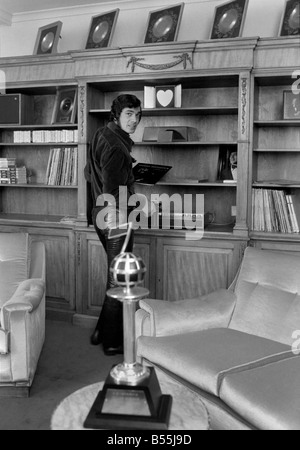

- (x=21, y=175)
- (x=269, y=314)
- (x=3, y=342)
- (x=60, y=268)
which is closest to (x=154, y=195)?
(x=60, y=268)

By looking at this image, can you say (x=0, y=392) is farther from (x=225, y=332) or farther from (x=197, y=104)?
(x=197, y=104)

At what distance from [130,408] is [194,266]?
2.23 meters

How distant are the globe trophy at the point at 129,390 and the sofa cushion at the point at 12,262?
5.27 feet

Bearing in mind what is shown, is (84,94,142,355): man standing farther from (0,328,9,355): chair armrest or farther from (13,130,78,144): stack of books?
(0,328,9,355): chair armrest

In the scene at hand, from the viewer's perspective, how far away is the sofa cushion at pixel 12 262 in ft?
10.1

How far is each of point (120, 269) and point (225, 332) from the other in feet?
4.17

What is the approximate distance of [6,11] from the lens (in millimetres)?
4480

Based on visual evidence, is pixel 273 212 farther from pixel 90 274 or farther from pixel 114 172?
pixel 90 274

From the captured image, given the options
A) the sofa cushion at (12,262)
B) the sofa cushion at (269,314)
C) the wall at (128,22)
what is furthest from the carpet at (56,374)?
the wall at (128,22)

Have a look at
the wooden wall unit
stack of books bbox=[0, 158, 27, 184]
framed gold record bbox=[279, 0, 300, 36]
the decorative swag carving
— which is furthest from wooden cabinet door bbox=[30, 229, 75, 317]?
framed gold record bbox=[279, 0, 300, 36]

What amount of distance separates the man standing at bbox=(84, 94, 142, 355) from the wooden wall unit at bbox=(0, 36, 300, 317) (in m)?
0.54

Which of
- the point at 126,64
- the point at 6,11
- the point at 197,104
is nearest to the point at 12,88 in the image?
the point at 6,11

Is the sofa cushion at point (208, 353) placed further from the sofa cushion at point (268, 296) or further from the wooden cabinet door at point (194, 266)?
the wooden cabinet door at point (194, 266)

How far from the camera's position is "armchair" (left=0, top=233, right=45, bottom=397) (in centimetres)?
262
